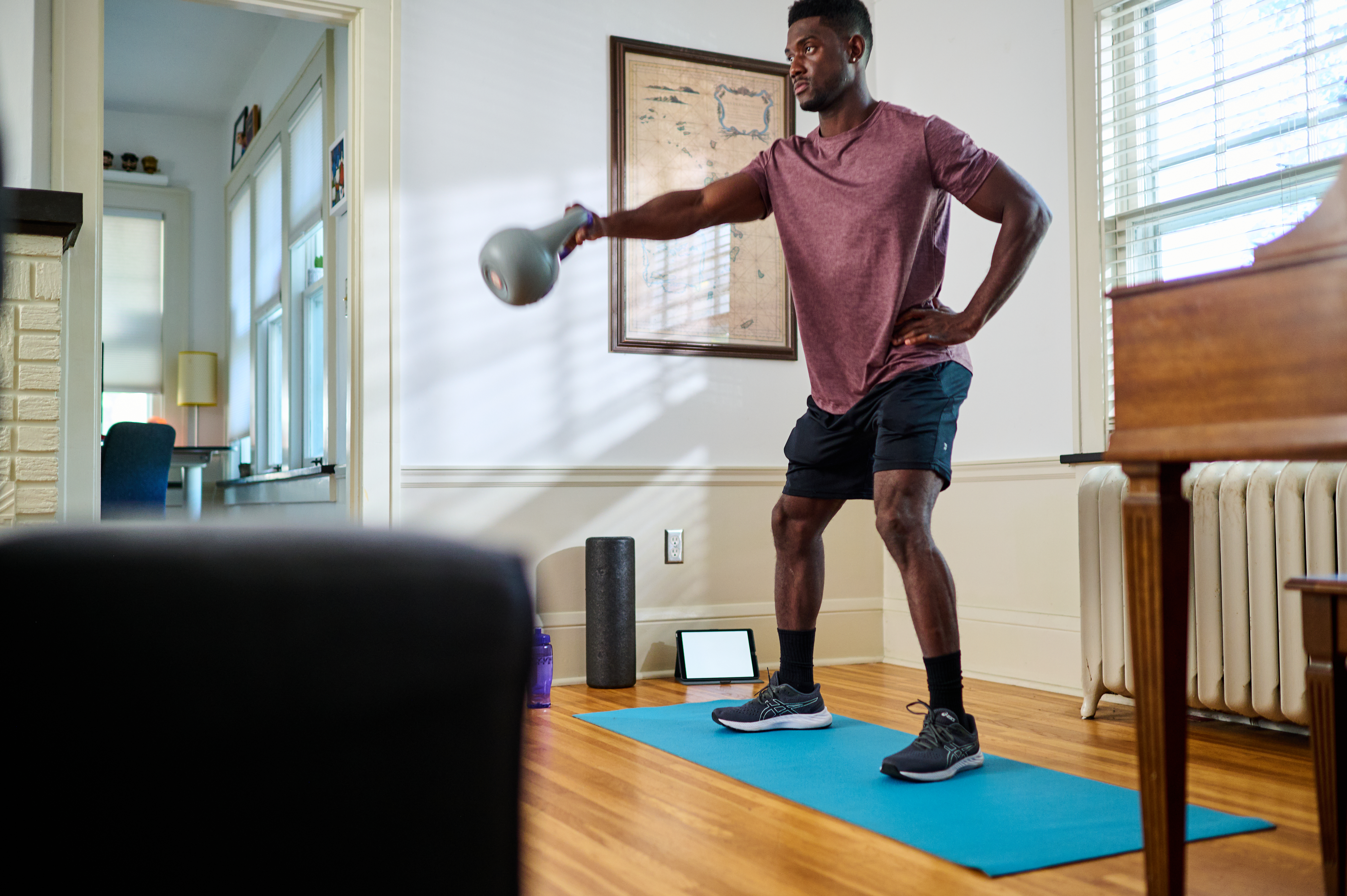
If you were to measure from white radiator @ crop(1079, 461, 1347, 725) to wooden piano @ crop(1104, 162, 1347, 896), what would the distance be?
1.26m

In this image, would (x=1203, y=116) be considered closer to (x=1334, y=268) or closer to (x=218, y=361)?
(x=1334, y=268)

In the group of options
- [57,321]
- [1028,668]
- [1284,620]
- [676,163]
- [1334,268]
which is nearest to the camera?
[1334,268]

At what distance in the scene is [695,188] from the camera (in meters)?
3.77

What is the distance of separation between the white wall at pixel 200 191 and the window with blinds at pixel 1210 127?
6.22 m

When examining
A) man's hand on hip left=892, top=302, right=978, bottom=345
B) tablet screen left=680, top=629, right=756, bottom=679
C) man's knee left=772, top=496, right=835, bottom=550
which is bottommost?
tablet screen left=680, top=629, right=756, bottom=679

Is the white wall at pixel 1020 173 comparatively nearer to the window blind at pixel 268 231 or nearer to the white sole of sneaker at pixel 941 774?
the white sole of sneaker at pixel 941 774

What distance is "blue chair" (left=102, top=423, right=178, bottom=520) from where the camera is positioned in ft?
15.6

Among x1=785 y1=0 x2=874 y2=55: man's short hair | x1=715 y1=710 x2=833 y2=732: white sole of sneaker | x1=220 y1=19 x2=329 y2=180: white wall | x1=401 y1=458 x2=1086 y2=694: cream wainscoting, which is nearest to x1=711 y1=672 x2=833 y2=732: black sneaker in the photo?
x1=715 y1=710 x2=833 y2=732: white sole of sneaker

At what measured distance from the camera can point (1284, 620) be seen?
94.8 inches

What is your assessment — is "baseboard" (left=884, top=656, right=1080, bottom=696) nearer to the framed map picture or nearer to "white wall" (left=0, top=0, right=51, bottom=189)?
the framed map picture

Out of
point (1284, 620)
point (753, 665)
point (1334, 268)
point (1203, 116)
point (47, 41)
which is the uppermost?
point (47, 41)

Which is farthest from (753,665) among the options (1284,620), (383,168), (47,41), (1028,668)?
(47,41)

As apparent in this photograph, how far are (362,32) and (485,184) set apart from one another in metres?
0.59

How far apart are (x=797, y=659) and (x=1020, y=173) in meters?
1.74
